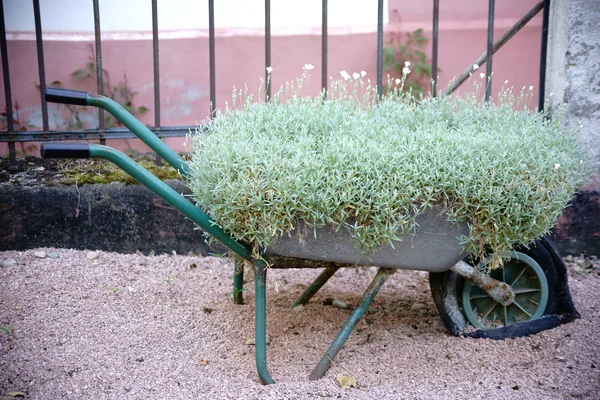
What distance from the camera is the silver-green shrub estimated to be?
188cm

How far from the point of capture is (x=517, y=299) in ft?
8.34

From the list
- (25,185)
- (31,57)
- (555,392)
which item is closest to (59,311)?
(25,185)

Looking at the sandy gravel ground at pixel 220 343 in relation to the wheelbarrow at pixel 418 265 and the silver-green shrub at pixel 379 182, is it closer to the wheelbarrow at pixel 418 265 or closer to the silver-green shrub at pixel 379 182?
the wheelbarrow at pixel 418 265

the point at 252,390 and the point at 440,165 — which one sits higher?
the point at 440,165

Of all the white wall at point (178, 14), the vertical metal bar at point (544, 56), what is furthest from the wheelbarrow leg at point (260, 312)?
the white wall at point (178, 14)

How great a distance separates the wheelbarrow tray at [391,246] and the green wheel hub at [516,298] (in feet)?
1.41

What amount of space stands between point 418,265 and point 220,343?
0.88 meters

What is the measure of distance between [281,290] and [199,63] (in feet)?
6.53

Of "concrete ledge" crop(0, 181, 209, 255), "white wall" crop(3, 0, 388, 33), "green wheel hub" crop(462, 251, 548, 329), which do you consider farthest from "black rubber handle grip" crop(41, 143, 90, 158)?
"white wall" crop(3, 0, 388, 33)

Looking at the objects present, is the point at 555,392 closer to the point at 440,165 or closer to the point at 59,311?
the point at 440,165

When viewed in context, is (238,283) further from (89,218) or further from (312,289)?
(89,218)

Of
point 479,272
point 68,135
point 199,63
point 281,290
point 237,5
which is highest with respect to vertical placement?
point 237,5

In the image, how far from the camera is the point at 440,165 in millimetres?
1950

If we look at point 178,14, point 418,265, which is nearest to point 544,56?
point 418,265
